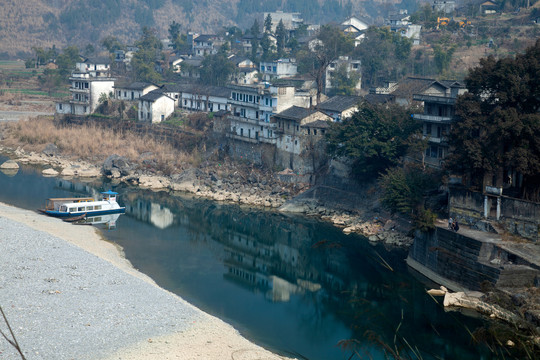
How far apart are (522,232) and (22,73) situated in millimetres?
79722

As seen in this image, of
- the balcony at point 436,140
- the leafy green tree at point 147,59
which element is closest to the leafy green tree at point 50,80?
the leafy green tree at point 147,59

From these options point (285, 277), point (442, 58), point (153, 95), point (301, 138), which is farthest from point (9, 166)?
point (442, 58)

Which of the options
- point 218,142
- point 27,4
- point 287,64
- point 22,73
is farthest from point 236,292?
point 27,4

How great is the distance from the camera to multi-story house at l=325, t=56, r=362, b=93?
57.8m

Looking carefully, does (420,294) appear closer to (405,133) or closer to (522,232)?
(522,232)

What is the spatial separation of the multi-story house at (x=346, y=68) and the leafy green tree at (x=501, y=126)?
2930 cm

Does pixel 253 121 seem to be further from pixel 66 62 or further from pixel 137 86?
pixel 66 62

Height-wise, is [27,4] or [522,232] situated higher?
[27,4]

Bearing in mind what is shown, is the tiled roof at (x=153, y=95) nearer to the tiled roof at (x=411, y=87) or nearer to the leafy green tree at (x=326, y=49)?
the leafy green tree at (x=326, y=49)

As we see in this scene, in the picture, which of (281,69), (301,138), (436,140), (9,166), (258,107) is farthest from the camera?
(281,69)

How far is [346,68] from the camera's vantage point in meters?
57.6

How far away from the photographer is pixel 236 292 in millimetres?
27422

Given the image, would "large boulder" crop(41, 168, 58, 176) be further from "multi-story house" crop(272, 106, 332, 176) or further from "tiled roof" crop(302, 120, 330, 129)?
"tiled roof" crop(302, 120, 330, 129)

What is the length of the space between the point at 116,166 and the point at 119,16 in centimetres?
10500
